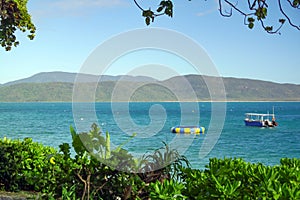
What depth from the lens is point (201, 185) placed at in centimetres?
334

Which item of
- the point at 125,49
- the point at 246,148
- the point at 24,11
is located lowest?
the point at 246,148

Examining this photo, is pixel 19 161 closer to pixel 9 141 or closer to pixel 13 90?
pixel 9 141

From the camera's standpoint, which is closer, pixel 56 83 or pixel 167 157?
pixel 167 157

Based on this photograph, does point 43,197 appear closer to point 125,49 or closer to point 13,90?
→ point 125,49

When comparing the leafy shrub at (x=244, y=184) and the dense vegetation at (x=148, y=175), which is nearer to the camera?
the leafy shrub at (x=244, y=184)

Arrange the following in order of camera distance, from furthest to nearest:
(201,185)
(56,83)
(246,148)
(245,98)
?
(245,98)
(56,83)
(246,148)
(201,185)

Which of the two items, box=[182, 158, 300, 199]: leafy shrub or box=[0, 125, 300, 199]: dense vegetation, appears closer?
box=[182, 158, 300, 199]: leafy shrub

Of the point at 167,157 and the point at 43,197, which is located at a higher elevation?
the point at 167,157

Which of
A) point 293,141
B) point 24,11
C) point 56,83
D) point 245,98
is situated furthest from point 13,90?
point 24,11

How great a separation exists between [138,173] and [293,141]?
57.8 m

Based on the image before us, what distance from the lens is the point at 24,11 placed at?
7473mm

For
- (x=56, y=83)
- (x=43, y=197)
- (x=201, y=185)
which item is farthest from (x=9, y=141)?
(x=56, y=83)

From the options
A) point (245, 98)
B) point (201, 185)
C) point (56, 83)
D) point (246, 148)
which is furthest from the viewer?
point (245, 98)

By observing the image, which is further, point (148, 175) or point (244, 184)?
point (148, 175)
